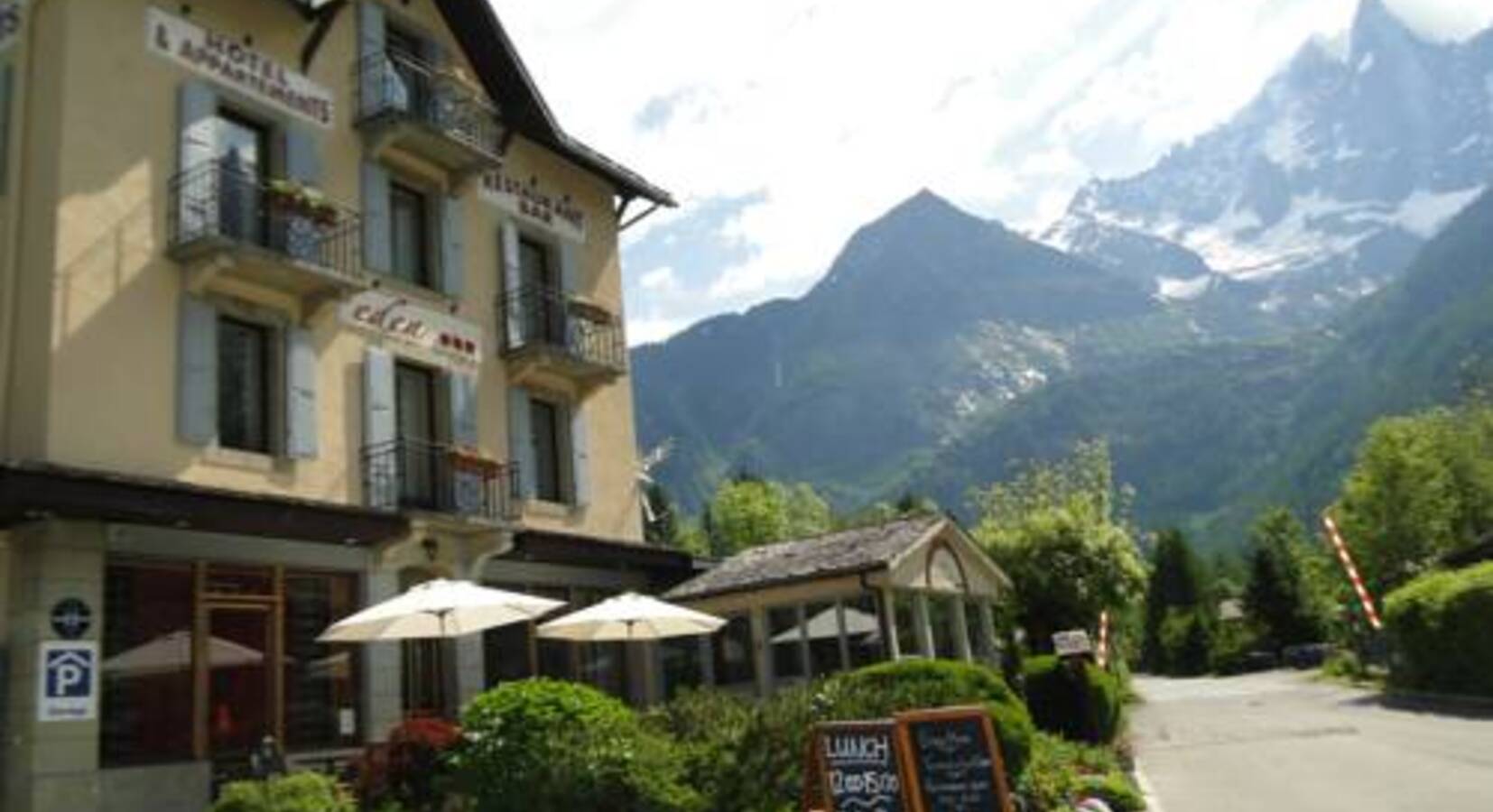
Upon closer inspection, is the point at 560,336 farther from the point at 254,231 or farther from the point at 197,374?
the point at 197,374

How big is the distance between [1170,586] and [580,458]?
79834mm

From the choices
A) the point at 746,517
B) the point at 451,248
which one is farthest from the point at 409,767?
the point at 746,517

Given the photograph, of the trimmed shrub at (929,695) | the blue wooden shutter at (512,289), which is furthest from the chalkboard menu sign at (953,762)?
the blue wooden shutter at (512,289)

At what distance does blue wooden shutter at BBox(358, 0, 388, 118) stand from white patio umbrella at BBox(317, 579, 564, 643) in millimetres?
8008

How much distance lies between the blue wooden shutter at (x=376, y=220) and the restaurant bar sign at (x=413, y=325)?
1.53 ft

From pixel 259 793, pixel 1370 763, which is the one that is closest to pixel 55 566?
pixel 259 793

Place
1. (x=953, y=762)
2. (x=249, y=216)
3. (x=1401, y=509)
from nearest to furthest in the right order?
1. (x=953, y=762)
2. (x=249, y=216)
3. (x=1401, y=509)

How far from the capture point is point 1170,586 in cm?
9650

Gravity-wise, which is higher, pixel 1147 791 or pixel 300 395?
pixel 300 395

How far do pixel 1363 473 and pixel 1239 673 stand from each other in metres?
21.2

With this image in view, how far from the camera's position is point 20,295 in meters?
15.9

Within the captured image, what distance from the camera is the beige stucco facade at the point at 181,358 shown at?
1487 centimetres

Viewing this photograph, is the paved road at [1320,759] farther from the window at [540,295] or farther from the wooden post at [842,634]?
the window at [540,295]

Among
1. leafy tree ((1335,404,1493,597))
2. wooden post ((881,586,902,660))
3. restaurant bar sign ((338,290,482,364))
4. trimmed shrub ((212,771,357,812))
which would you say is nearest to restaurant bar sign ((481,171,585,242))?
restaurant bar sign ((338,290,482,364))
